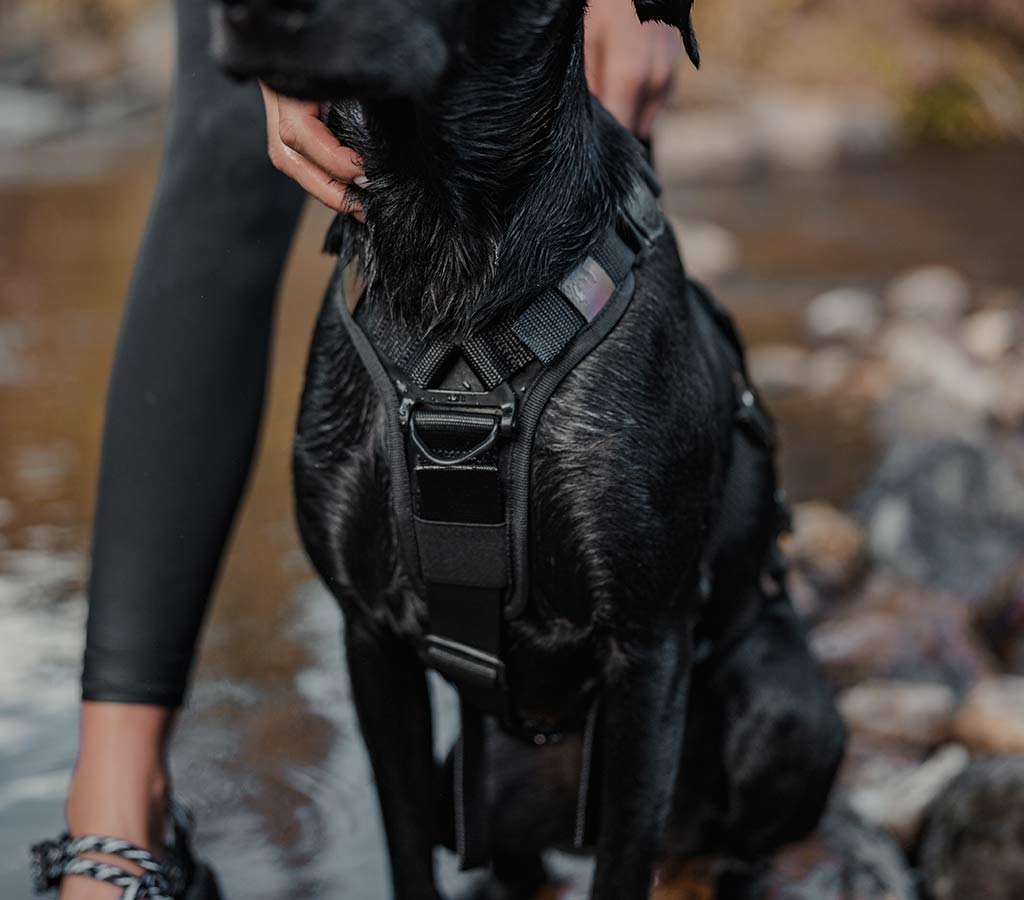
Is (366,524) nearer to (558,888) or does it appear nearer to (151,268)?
(151,268)

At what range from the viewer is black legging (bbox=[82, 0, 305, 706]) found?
2.14 metres

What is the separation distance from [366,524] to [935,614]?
6.87 feet

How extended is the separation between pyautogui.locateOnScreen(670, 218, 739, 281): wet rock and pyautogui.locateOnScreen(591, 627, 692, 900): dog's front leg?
20.9 feet

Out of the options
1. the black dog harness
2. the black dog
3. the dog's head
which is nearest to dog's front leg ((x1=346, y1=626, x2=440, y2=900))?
the black dog

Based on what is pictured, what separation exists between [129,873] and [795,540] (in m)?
2.29

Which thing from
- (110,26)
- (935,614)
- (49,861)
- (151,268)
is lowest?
(110,26)

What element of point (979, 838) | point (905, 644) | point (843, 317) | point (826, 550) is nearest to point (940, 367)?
point (843, 317)

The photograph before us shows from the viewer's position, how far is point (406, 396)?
173 centimetres

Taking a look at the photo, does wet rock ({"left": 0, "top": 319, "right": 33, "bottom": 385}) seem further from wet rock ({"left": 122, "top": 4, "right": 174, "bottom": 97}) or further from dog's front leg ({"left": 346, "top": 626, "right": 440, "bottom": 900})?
wet rock ({"left": 122, "top": 4, "right": 174, "bottom": 97})

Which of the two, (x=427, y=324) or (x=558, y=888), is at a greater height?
(x=427, y=324)

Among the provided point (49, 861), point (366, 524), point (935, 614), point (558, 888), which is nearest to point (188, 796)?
point (49, 861)

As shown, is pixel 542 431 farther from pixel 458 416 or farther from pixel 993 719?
pixel 993 719

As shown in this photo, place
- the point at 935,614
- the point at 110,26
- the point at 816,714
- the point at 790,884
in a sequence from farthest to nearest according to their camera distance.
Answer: the point at 110,26
the point at 935,614
the point at 790,884
the point at 816,714

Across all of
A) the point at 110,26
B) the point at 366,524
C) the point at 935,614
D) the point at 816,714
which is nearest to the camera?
the point at 366,524
